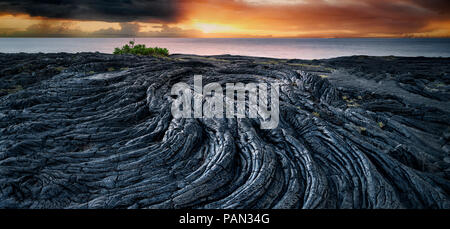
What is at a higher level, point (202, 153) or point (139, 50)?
A: point (139, 50)

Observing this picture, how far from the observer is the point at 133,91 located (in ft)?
58.4

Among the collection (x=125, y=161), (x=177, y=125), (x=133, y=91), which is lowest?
(x=125, y=161)

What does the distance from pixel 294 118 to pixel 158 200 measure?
358 inches

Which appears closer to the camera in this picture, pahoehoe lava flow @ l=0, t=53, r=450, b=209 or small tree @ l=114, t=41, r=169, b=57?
pahoehoe lava flow @ l=0, t=53, r=450, b=209

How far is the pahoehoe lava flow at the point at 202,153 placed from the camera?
347 inches

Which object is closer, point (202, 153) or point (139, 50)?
point (202, 153)

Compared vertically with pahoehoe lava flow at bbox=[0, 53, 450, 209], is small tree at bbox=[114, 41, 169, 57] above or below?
above

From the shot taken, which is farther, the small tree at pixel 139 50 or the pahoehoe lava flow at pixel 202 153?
the small tree at pixel 139 50

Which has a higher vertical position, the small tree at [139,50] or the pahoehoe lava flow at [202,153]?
the small tree at [139,50]

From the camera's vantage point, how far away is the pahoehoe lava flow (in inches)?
347

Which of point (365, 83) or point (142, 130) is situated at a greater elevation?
point (365, 83)

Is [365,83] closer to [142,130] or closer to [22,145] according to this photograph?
[142,130]

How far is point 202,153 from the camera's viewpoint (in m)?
Answer: 11.4

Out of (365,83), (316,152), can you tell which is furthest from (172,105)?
(365,83)
